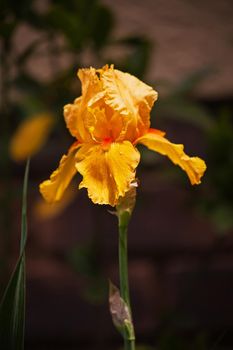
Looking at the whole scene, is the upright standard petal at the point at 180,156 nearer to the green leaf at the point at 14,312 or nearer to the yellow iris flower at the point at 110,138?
the yellow iris flower at the point at 110,138

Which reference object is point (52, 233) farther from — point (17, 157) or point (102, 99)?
point (102, 99)

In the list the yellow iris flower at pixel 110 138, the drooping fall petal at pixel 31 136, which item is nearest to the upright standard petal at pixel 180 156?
the yellow iris flower at pixel 110 138

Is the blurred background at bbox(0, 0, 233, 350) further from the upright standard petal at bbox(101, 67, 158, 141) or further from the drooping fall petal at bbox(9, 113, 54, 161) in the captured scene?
the upright standard petal at bbox(101, 67, 158, 141)

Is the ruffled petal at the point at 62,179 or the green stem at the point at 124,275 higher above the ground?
the ruffled petal at the point at 62,179

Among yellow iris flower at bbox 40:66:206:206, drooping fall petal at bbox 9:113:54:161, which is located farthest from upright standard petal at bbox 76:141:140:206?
drooping fall petal at bbox 9:113:54:161

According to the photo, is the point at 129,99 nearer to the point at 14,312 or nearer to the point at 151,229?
the point at 14,312

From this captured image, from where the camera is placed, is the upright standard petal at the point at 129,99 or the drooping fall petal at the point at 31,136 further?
the drooping fall petal at the point at 31,136

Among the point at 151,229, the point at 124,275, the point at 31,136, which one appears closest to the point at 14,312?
the point at 124,275

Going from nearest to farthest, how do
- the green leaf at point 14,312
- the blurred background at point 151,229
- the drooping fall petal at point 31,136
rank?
the green leaf at point 14,312 < the drooping fall petal at point 31,136 < the blurred background at point 151,229
